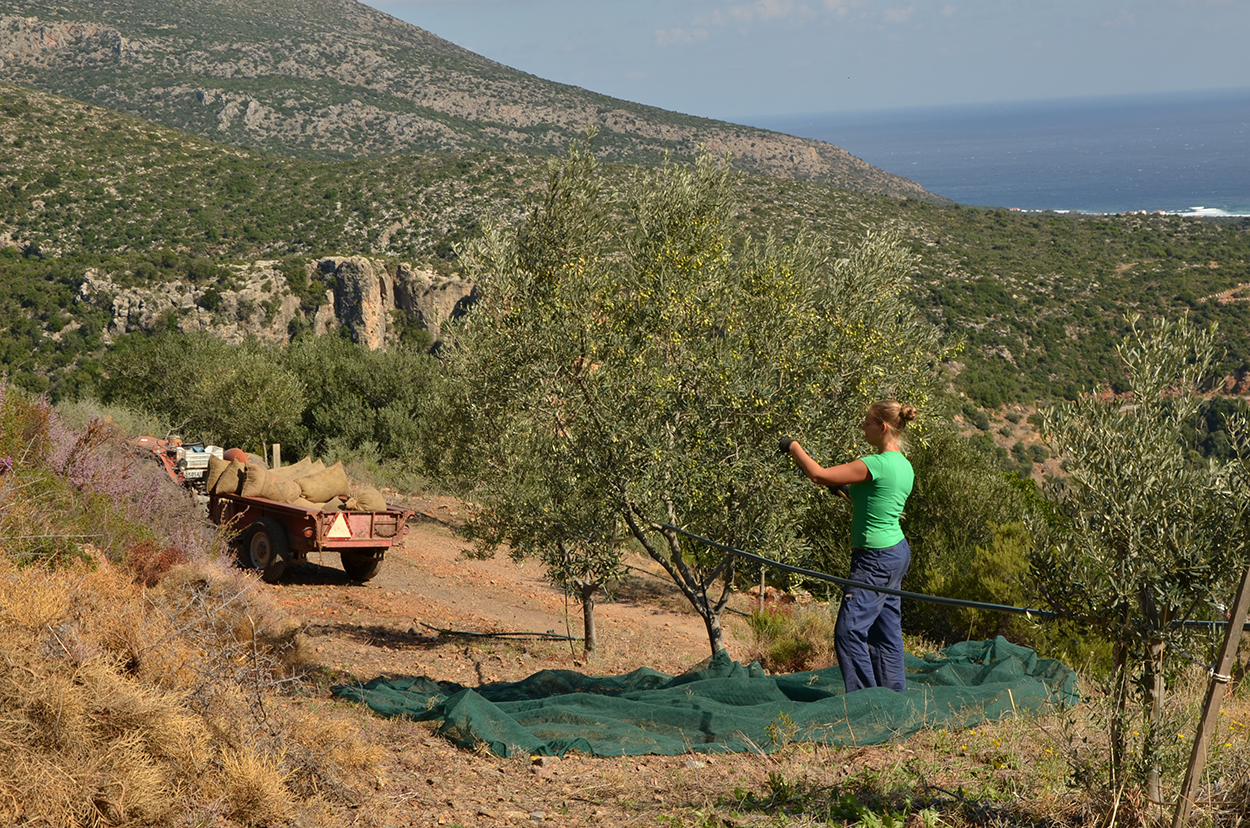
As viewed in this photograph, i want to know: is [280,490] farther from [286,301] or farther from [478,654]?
[286,301]

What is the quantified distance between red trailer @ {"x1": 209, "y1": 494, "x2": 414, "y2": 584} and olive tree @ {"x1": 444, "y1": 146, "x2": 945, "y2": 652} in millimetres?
4991

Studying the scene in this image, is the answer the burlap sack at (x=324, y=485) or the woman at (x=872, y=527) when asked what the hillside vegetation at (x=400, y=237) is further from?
the woman at (x=872, y=527)

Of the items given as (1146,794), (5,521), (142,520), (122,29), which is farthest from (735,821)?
(122,29)

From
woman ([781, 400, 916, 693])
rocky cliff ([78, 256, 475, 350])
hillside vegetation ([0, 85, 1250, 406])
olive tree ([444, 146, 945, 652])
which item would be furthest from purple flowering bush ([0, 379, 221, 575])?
rocky cliff ([78, 256, 475, 350])

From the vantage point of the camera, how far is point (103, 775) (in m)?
3.78

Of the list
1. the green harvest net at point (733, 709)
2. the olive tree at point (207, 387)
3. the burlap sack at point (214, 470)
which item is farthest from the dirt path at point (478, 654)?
the olive tree at point (207, 387)

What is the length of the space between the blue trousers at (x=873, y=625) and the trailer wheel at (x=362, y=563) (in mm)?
9545

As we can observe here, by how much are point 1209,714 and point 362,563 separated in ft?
41.0

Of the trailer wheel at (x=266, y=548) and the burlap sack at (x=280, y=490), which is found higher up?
the burlap sack at (x=280, y=490)

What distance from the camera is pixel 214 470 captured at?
553 inches

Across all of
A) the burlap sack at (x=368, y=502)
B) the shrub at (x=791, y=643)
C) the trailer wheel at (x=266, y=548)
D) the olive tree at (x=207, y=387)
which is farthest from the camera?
the olive tree at (x=207, y=387)

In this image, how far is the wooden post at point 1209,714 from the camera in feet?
10.1

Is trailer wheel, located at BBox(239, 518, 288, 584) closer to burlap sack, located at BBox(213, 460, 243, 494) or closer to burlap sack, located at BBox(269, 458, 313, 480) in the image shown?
burlap sack, located at BBox(213, 460, 243, 494)

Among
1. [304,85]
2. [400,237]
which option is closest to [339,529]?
[400,237]
